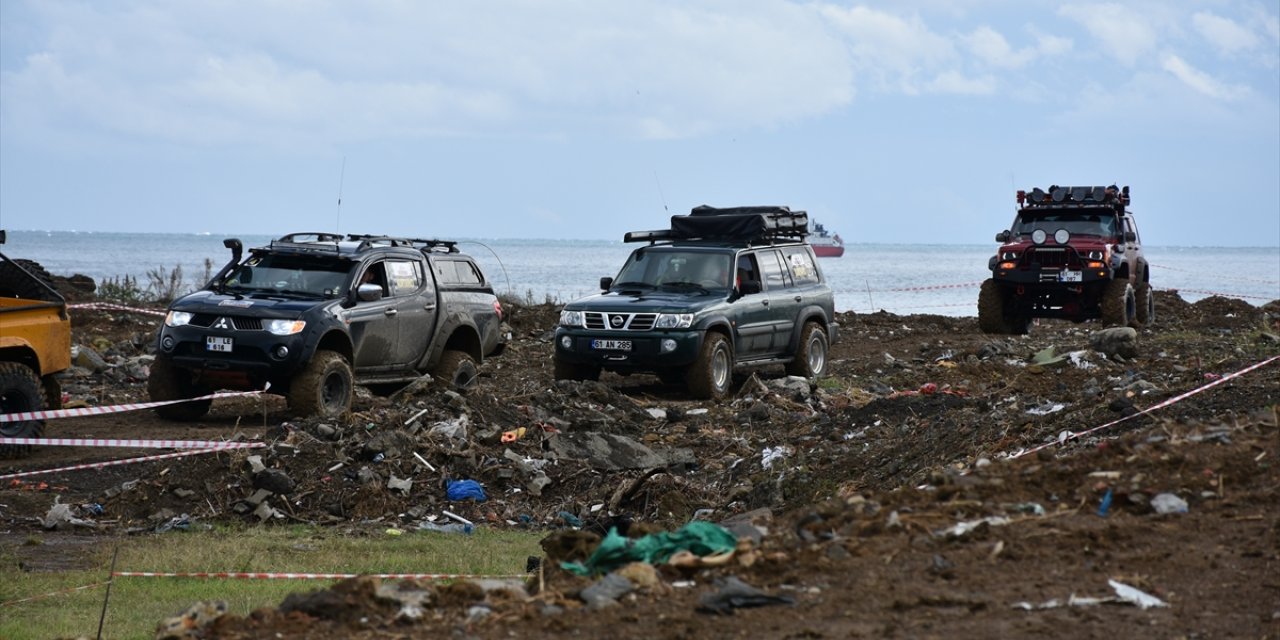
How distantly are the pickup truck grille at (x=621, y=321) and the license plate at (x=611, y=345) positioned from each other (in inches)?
5.7

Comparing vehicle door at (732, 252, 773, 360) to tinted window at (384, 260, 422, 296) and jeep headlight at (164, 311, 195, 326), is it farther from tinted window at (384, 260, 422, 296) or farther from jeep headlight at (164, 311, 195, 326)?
jeep headlight at (164, 311, 195, 326)

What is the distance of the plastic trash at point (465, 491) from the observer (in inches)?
450

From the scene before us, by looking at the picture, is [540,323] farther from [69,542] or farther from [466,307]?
[69,542]

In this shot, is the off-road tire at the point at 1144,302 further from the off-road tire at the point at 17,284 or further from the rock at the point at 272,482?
the off-road tire at the point at 17,284

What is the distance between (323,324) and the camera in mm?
13953

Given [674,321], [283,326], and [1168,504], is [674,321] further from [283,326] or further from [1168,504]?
[1168,504]

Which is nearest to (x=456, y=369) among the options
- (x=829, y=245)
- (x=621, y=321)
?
(x=621, y=321)

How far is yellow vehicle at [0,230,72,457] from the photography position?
12.2 meters

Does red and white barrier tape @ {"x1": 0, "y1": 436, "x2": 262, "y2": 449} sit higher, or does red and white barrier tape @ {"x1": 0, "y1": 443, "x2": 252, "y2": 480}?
red and white barrier tape @ {"x1": 0, "y1": 436, "x2": 262, "y2": 449}

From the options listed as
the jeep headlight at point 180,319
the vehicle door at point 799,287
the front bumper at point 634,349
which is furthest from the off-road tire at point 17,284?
the vehicle door at point 799,287

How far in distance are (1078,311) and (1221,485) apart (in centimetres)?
1860

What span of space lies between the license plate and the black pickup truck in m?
1.30

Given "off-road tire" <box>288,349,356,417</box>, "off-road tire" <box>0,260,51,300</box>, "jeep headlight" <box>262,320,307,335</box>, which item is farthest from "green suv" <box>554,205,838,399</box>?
"off-road tire" <box>0,260,51,300</box>

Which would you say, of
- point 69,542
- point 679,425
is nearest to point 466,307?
point 679,425
